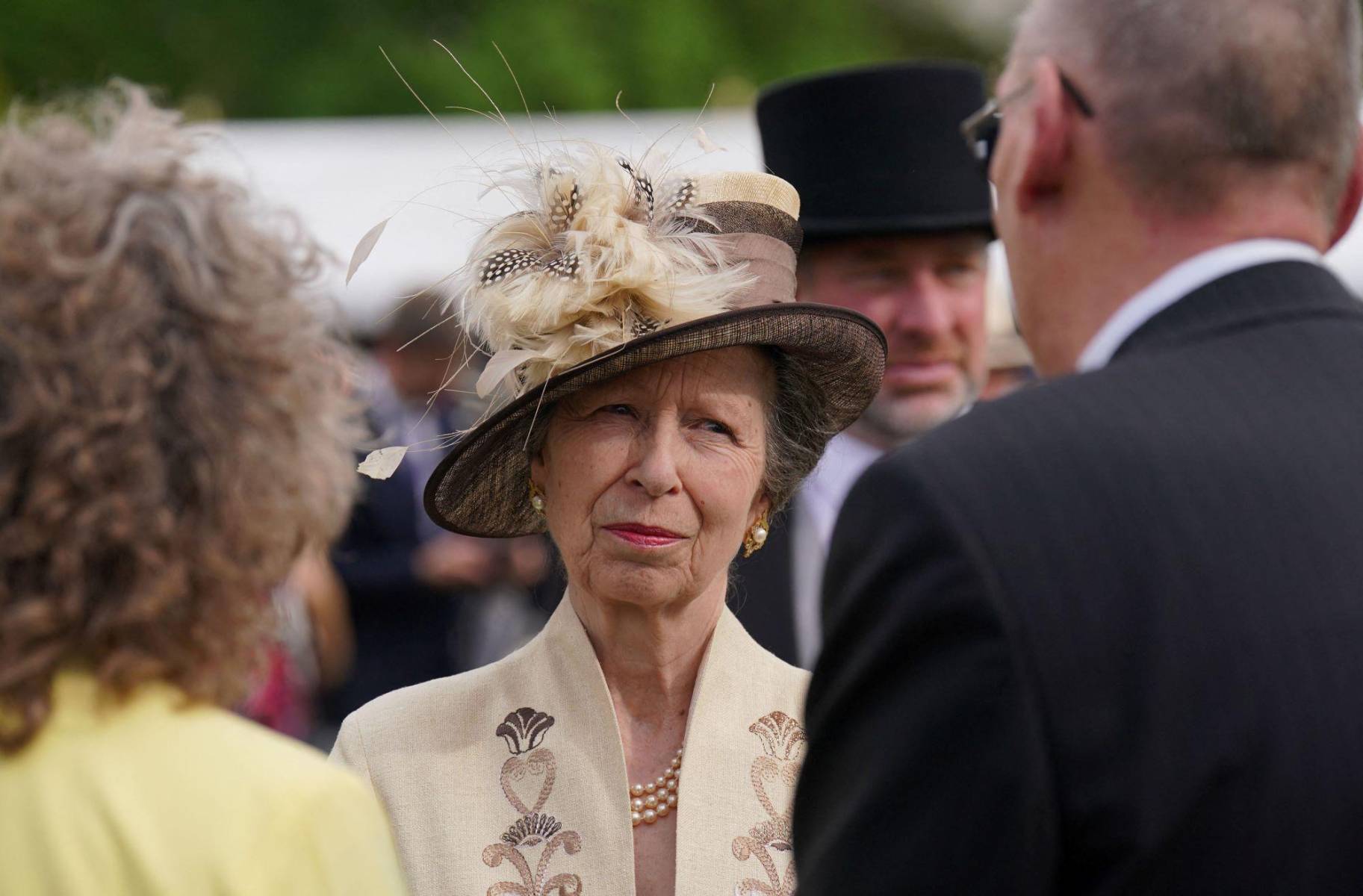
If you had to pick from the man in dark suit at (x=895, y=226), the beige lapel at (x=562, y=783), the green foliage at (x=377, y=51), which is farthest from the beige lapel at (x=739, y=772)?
the green foliage at (x=377, y=51)

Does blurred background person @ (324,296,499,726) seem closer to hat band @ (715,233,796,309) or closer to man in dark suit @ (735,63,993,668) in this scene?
man in dark suit @ (735,63,993,668)

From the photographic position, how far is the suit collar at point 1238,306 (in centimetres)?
189

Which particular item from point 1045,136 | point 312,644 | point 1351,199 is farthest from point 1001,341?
point 1045,136

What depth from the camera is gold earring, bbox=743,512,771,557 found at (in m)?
3.25

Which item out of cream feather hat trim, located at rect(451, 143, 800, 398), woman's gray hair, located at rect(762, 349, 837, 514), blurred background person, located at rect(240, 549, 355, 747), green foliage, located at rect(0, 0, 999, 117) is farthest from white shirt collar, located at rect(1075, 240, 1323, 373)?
green foliage, located at rect(0, 0, 999, 117)

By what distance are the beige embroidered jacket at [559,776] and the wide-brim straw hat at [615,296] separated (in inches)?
15.5

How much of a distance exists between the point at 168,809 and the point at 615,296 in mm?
1459

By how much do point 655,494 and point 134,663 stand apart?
1.39 meters

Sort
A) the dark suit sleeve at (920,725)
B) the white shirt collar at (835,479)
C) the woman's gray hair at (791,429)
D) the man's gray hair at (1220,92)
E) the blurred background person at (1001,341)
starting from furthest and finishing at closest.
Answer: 1. the blurred background person at (1001,341)
2. the white shirt collar at (835,479)
3. the woman's gray hair at (791,429)
4. the man's gray hair at (1220,92)
5. the dark suit sleeve at (920,725)

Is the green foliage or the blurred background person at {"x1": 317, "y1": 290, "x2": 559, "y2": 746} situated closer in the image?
the blurred background person at {"x1": 317, "y1": 290, "x2": 559, "y2": 746}

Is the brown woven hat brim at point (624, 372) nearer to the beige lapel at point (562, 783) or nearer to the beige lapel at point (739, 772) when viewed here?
the beige lapel at point (562, 783)

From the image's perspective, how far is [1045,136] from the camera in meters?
1.96

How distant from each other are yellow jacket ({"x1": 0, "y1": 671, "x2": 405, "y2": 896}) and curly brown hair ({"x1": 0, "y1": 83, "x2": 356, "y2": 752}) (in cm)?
3

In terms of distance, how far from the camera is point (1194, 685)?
1.70m
